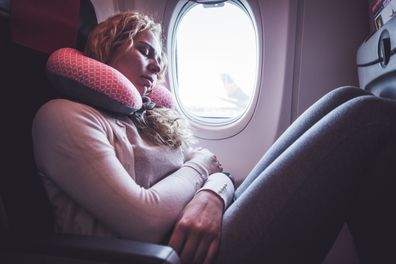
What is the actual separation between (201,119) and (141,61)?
2.71 feet

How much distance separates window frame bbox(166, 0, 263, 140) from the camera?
5.43ft

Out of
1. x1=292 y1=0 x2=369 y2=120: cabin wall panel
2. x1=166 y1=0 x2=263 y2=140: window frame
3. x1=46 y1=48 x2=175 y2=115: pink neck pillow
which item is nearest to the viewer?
x1=46 y1=48 x2=175 y2=115: pink neck pillow

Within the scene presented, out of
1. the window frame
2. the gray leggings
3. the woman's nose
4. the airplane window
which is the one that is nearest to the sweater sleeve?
the gray leggings

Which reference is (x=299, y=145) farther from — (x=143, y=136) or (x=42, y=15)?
(x=42, y=15)

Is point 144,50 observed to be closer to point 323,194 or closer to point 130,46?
point 130,46

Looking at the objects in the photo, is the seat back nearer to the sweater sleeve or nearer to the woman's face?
the sweater sleeve

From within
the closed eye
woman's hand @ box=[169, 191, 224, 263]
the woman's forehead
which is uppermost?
the woman's forehead

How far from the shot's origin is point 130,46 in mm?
1037

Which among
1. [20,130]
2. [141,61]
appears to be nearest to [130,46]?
[141,61]

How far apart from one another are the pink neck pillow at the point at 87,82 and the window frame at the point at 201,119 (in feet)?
2.92

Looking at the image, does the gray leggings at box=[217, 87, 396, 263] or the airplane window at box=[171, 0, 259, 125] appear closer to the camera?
the gray leggings at box=[217, 87, 396, 263]

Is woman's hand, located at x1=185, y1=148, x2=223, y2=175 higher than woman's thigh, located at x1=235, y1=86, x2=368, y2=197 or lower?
lower

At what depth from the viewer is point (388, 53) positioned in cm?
103

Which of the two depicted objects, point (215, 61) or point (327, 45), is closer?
point (327, 45)
